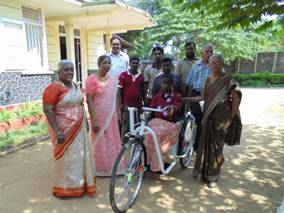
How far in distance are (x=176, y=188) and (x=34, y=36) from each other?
6466 mm

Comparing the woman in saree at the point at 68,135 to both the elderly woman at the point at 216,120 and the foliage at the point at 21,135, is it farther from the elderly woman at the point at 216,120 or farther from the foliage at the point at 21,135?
the foliage at the point at 21,135

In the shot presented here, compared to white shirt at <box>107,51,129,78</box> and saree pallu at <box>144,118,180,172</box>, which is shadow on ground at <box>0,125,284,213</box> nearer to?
saree pallu at <box>144,118,180,172</box>

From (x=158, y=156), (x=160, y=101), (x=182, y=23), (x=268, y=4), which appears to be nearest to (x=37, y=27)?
(x=160, y=101)

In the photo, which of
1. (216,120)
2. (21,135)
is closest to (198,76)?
(216,120)

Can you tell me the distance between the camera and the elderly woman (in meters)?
3.68

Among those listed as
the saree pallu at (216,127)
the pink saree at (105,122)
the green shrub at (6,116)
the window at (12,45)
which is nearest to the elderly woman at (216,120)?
the saree pallu at (216,127)

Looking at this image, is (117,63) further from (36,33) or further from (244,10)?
(36,33)

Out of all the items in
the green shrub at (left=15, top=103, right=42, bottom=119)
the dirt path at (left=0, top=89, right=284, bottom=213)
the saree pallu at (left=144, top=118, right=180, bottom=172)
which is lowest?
the dirt path at (left=0, top=89, right=284, bottom=213)

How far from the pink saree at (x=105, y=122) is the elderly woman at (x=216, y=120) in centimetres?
116

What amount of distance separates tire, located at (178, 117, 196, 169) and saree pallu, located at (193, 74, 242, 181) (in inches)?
12.1

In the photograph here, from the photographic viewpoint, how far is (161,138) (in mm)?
3744

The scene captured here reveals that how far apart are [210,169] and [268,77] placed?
54.2 feet

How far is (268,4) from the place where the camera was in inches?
123

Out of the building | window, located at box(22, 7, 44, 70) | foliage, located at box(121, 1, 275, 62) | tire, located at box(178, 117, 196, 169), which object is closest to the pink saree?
tire, located at box(178, 117, 196, 169)
